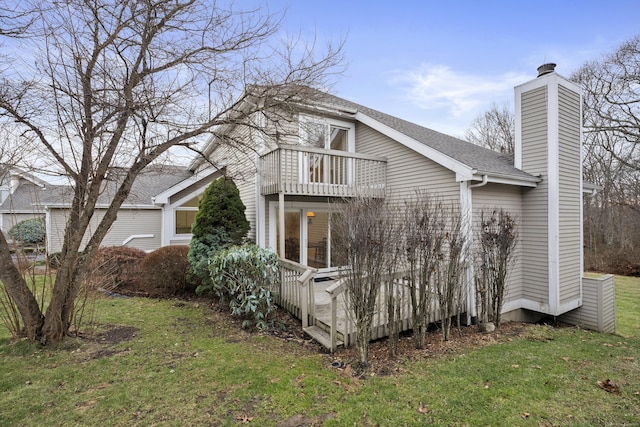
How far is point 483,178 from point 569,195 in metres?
3.20

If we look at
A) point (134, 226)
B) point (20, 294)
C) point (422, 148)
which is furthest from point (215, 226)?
point (134, 226)

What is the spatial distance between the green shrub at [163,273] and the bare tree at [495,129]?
81.3ft

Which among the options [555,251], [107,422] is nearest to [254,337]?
[107,422]

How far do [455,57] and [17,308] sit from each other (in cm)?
1593

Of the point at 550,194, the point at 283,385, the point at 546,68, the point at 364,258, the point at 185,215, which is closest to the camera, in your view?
the point at 283,385

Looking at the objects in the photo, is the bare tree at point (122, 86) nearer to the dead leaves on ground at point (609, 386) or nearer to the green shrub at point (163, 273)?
the green shrub at point (163, 273)

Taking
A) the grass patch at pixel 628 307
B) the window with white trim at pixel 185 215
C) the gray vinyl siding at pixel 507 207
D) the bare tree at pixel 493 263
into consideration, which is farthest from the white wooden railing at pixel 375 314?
the window with white trim at pixel 185 215

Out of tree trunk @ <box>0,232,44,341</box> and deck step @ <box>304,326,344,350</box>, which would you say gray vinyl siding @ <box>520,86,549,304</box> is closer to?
deck step @ <box>304,326,344,350</box>

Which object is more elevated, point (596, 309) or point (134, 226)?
point (134, 226)

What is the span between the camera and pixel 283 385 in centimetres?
369

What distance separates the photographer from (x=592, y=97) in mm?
18203

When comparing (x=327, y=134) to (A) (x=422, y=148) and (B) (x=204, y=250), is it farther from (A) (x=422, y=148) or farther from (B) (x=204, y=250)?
(B) (x=204, y=250)

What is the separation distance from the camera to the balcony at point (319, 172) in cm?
733

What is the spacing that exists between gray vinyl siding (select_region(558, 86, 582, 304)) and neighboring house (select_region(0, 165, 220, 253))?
9.10m
